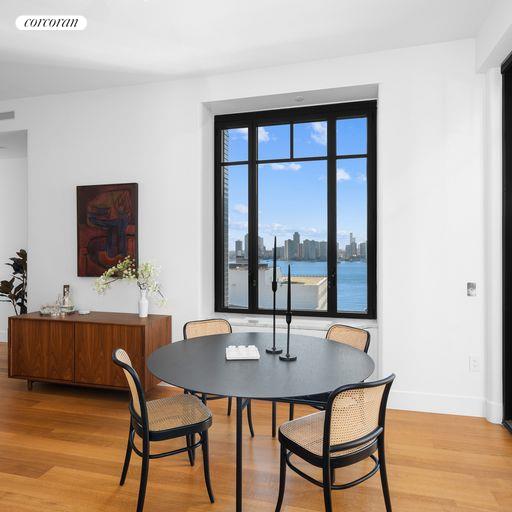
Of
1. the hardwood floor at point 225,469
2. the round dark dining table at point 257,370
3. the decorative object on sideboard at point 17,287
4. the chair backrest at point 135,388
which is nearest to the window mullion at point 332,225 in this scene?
the hardwood floor at point 225,469

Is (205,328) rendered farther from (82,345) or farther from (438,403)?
(438,403)

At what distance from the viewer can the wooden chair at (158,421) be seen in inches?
78.4

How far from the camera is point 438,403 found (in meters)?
3.40

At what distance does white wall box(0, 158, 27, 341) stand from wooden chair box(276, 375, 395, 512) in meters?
5.41

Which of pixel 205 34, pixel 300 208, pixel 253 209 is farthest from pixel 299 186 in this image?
pixel 205 34

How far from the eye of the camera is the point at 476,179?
3328mm

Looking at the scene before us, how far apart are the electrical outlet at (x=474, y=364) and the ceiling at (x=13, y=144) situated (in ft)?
16.8

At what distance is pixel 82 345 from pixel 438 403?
3194 mm

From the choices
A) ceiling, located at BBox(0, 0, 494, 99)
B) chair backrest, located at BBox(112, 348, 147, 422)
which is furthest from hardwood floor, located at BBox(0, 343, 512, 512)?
ceiling, located at BBox(0, 0, 494, 99)

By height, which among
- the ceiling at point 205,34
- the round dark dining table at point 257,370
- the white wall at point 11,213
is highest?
the ceiling at point 205,34

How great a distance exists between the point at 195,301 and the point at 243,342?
137 centimetres

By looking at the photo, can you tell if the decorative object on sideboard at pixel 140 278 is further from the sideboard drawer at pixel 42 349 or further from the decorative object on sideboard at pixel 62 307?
the sideboard drawer at pixel 42 349

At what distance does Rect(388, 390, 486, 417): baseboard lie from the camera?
3322 millimetres

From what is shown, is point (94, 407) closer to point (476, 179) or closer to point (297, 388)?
point (297, 388)
